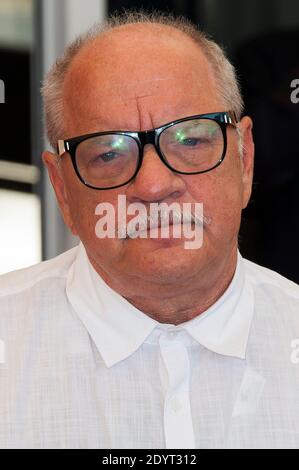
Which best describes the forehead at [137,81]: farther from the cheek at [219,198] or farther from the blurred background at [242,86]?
the blurred background at [242,86]

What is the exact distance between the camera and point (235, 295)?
1.46 metres

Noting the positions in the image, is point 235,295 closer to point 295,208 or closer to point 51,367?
point 51,367

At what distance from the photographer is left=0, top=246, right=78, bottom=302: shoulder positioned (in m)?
1.49

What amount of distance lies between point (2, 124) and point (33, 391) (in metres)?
1.05

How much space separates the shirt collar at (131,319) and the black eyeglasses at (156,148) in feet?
0.63

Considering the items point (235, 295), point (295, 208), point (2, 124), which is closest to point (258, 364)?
point (235, 295)

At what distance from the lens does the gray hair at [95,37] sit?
1415mm

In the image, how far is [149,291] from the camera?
4.46 feet

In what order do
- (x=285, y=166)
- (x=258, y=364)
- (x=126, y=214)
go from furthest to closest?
(x=285, y=166)
(x=258, y=364)
(x=126, y=214)

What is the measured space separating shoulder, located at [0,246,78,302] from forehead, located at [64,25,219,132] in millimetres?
259
